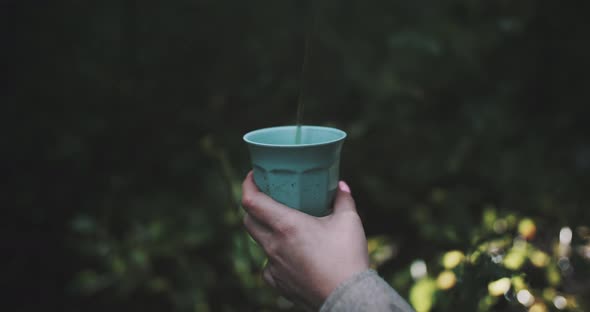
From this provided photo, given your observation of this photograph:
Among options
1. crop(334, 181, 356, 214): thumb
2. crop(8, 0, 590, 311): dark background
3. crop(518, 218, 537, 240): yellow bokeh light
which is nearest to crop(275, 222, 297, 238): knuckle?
crop(334, 181, 356, 214): thumb

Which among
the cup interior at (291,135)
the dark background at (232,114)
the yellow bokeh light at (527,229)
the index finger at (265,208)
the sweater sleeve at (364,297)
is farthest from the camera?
the dark background at (232,114)

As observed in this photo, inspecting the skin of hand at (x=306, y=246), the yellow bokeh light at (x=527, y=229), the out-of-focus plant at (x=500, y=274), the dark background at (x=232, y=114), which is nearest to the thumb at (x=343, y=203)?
the skin of hand at (x=306, y=246)

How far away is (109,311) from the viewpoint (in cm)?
174

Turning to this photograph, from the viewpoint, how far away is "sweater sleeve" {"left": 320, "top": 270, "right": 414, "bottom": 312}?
60 cm

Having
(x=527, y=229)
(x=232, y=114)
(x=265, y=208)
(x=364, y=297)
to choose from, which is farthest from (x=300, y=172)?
(x=232, y=114)

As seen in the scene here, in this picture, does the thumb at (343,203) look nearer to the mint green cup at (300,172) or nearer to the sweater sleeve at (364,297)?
the mint green cup at (300,172)

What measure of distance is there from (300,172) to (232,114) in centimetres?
101

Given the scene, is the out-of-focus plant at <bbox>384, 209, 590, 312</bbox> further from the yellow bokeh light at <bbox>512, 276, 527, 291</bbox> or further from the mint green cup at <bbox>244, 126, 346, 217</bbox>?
the mint green cup at <bbox>244, 126, 346, 217</bbox>

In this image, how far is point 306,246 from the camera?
686 mm

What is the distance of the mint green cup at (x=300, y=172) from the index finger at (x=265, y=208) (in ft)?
0.09

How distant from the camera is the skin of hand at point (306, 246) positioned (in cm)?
66

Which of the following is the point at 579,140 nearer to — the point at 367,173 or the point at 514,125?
the point at 514,125

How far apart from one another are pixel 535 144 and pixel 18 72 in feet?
7.41

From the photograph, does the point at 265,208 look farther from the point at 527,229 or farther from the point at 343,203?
the point at 527,229
